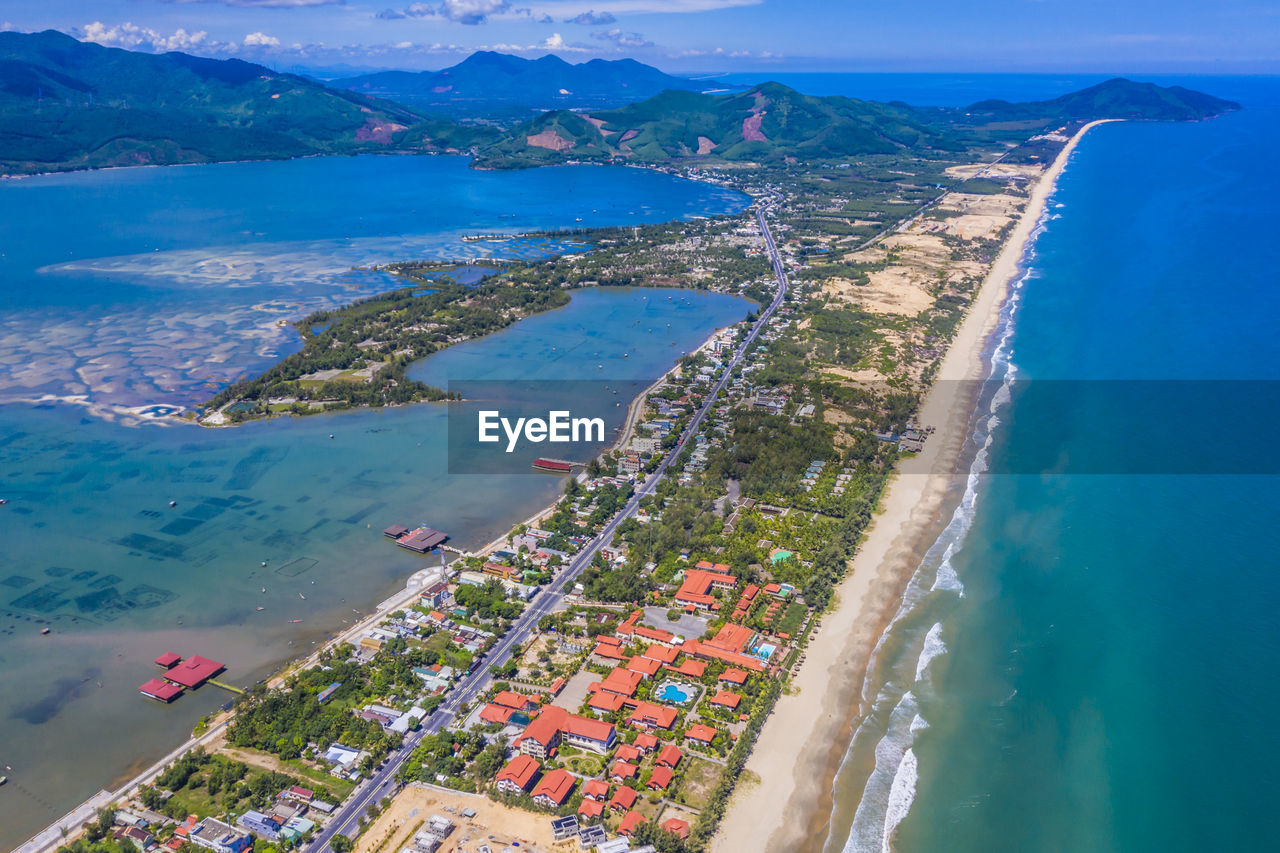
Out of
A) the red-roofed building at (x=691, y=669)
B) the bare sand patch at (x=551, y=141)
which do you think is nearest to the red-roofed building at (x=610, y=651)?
the red-roofed building at (x=691, y=669)

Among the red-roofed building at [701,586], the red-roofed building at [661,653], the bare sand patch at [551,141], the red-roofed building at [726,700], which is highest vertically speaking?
the bare sand patch at [551,141]

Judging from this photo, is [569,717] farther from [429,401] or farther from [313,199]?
[313,199]

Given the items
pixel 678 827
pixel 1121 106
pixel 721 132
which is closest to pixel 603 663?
pixel 678 827

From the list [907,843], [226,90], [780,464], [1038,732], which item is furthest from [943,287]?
[226,90]

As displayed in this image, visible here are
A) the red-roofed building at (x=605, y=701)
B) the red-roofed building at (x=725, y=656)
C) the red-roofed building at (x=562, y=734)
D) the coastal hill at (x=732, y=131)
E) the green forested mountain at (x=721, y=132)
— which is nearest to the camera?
the red-roofed building at (x=562, y=734)

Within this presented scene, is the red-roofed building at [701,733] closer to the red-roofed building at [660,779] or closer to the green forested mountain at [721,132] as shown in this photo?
the red-roofed building at [660,779]

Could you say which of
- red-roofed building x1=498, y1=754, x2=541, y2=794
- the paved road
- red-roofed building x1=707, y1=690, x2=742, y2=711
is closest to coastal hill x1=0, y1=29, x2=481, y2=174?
the paved road

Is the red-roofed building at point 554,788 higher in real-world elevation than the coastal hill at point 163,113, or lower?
lower
